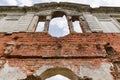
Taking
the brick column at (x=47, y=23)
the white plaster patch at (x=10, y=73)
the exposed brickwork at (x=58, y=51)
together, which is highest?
the exposed brickwork at (x=58, y=51)

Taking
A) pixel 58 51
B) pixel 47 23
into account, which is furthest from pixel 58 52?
pixel 47 23

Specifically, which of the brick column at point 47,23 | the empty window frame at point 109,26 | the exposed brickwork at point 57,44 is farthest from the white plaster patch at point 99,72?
the brick column at point 47,23

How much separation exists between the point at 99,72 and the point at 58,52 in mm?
1491

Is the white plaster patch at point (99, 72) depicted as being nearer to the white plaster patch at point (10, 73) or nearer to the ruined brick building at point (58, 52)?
the ruined brick building at point (58, 52)

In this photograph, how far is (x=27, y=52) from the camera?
6.41 m

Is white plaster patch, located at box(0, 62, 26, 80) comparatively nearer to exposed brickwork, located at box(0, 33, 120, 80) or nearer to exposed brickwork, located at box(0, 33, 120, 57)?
exposed brickwork, located at box(0, 33, 120, 80)

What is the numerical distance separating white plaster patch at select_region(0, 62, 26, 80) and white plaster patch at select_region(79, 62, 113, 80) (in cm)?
169

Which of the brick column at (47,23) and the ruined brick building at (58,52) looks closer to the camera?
the ruined brick building at (58,52)

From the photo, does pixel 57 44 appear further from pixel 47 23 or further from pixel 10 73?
pixel 47 23

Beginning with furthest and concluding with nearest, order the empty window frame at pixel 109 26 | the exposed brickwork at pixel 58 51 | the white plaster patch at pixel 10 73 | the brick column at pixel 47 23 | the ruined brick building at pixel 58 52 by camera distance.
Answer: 1. the empty window frame at pixel 109 26
2. the brick column at pixel 47 23
3. the exposed brickwork at pixel 58 51
4. the ruined brick building at pixel 58 52
5. the white plaster patch at pixel 10 73

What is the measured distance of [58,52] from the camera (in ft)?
21.0

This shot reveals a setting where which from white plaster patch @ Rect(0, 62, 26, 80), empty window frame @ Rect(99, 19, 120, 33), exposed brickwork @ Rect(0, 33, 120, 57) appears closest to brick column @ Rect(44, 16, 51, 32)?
exposed brickwork @ Rect(0, 33, 120, 57)

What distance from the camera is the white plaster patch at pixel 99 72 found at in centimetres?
545

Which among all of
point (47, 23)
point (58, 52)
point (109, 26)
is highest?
point (58, 52)
